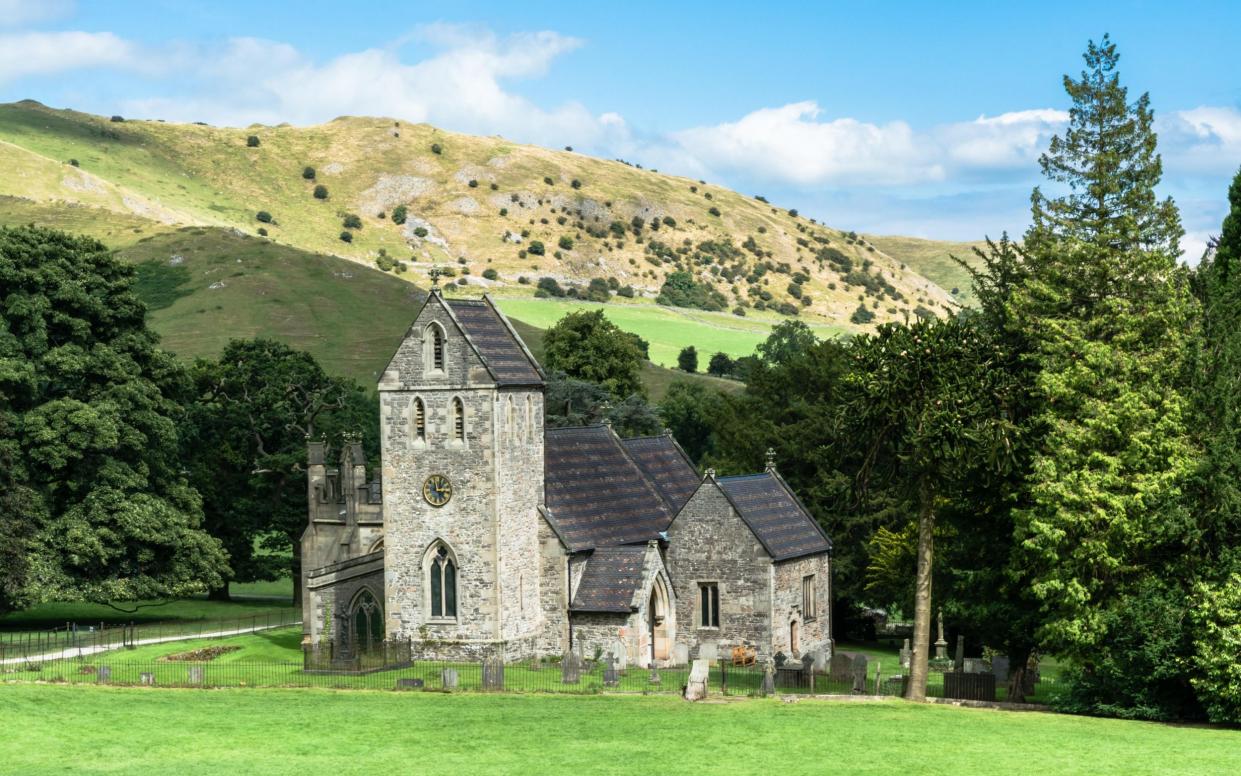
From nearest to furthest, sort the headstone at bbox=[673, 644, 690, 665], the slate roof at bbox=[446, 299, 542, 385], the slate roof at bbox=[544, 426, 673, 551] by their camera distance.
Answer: the slate roof at bbox=[446, 299, 542, 385] → the headstone at bbox=[673, 644, 690, 665] → the slate roof at bbox=[544, 426, 673, 551]

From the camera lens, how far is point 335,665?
52406 millimetres

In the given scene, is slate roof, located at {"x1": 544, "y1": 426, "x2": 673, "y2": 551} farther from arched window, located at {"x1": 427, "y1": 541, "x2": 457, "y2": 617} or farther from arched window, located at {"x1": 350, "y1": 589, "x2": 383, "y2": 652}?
arched window, located at {"x1": 350, "y1": 589, "x2": 383, "y2": 652}

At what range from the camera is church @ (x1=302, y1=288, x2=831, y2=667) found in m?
54.7

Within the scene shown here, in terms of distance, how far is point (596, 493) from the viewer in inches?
2370

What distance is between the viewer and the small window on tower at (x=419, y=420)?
2184 inches

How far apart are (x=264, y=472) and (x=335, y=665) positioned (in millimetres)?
25640

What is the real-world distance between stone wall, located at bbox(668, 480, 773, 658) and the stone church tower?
543 cm

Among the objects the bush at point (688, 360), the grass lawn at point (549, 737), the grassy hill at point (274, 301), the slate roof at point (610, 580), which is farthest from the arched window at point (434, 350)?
the bush at point (688, 360)

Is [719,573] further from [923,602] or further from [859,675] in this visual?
[923,602]

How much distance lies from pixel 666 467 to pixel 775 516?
344 inches

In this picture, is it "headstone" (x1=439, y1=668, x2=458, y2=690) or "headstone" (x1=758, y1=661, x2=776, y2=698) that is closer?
"headstone" (x1=758, y1=661, x2=776, y2=698)

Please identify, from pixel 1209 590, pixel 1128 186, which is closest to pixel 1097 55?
pixel 1128 186

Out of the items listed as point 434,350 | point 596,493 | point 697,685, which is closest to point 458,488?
point 434,350

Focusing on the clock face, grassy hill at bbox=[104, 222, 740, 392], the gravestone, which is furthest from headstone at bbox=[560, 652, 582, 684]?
grassy hill at bbox=[104, 222, 740, 392]
